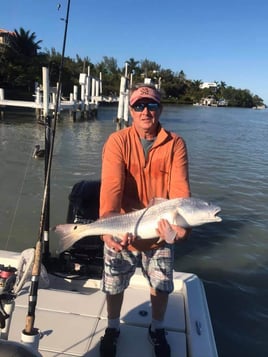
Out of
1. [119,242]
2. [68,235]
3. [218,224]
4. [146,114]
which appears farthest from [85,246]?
[218,224]

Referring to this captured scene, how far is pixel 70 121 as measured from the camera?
109 ft

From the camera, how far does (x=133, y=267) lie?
313cm

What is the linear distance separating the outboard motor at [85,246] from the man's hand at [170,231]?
1.98 meters

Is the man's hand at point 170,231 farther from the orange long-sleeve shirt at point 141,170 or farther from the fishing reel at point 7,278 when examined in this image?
the fishing reel at point 7,278

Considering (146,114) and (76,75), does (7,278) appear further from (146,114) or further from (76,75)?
(76,75)

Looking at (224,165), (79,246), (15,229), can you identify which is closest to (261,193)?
(224,165)

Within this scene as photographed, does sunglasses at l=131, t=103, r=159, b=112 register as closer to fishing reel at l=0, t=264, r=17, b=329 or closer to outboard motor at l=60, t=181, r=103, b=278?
fishing reel at l=0, t=264, r=17, b=329

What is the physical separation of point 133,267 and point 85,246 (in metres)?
1.52

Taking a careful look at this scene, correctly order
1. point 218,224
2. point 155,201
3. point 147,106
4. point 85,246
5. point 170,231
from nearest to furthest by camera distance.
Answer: point 170,231, point 155,201, point 147,106, point 85,246, point 218,224

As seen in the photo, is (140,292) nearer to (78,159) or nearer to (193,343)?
(193,343)

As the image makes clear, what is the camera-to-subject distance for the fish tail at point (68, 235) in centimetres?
293

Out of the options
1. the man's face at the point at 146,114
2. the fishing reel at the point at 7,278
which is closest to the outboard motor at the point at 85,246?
the fishing reel at the point at 7,278

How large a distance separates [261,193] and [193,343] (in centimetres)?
949

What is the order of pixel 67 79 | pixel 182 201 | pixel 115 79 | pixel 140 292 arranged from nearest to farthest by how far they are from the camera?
1. pixel 182 201
2. pixel 140 292
3. pixel 67 79
4. pixel 115 79
